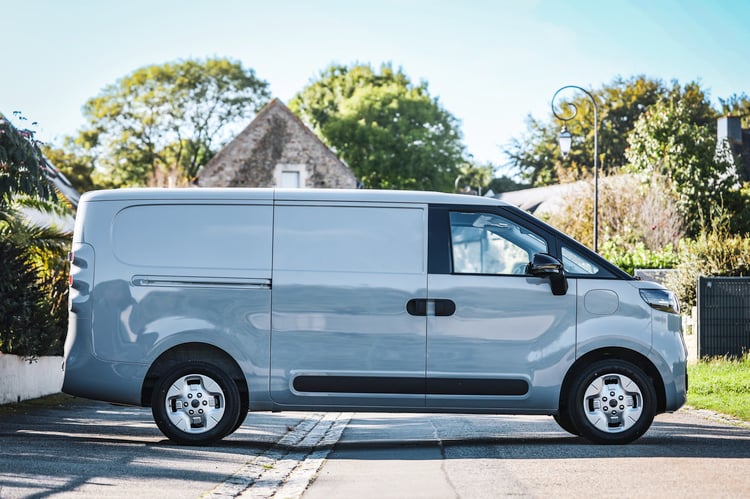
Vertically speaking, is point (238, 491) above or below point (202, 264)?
below

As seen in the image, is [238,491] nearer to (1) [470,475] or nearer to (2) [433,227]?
(1) [470,475]

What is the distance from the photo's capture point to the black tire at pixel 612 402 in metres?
10.4

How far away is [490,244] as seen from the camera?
10.6 m

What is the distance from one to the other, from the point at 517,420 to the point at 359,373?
165 inches

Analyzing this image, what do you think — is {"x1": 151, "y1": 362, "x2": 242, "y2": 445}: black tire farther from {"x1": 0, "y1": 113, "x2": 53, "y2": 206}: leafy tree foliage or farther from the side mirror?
{"x1": 0, "y1": 113, "x2": 53, "y2": 206}: leafy tree foliage

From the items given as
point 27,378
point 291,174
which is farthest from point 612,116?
point 27,378

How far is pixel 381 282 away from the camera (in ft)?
34.0

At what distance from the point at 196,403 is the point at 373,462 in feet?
6.03

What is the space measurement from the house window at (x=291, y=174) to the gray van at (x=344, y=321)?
4527 cm

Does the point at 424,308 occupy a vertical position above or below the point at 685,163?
below

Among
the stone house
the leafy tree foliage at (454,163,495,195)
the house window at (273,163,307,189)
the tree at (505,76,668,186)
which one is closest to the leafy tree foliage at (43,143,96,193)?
the stone house

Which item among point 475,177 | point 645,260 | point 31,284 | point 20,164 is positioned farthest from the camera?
point 475,177

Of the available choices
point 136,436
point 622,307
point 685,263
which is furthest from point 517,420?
point 685,263

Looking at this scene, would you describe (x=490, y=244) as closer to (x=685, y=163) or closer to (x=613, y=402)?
(x=613, y=402)
